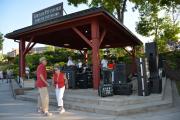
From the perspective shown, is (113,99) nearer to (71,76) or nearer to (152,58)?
(152,58)

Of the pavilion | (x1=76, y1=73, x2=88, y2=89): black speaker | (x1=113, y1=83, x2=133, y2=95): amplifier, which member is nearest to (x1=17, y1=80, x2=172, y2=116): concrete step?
(x1=113, y1=83, x2=133, y2=95): amplifier

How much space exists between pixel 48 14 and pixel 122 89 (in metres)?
6.52

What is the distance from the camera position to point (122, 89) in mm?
11922

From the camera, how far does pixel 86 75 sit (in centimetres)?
1560

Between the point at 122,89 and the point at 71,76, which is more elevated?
the point at 71,76

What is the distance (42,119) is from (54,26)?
6790 millimetres

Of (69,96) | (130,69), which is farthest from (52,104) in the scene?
Answer: (130,69)

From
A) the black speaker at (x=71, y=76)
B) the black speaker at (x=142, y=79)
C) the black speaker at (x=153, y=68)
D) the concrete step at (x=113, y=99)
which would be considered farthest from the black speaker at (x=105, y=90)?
the black speaker at (x=71, y=76)

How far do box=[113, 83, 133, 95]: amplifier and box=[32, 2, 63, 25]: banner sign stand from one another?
5380 mm

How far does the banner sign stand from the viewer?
16.0m

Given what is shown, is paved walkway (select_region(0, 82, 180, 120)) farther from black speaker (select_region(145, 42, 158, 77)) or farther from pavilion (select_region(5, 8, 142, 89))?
pavilion (select_region(5, 8, 142, 89))

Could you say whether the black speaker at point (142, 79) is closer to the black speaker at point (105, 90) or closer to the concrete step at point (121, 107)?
the concrete step at point (121, 107)

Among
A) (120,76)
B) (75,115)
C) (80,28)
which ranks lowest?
(75,115)

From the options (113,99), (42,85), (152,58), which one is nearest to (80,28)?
(152,58)
